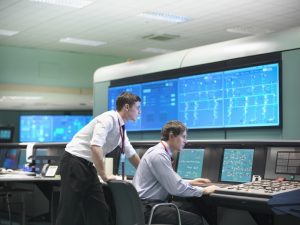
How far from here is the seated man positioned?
11.8ft

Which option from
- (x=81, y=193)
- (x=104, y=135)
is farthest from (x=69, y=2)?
(x=81, y=193)

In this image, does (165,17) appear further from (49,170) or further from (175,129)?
(175,129)

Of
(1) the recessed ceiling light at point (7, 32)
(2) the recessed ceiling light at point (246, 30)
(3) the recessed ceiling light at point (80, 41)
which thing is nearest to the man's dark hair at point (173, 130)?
(2) the recessed ceiling light at point (246, 30)

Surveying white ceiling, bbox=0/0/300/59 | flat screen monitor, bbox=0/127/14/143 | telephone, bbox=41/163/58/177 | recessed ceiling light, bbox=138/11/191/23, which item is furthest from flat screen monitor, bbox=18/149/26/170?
recessed ceiling light, bbox=138/11/191/23

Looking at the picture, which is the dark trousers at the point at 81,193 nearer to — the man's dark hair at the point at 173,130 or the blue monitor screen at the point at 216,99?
the man's dark hair at the point at 173,130

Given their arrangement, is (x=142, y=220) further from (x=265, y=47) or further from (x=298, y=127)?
(x=265, y=47)

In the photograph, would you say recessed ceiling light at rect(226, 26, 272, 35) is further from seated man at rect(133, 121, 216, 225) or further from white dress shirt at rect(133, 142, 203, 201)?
white dress shirt at rect(133, 142, 203, 201)

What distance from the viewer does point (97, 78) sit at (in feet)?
22.7

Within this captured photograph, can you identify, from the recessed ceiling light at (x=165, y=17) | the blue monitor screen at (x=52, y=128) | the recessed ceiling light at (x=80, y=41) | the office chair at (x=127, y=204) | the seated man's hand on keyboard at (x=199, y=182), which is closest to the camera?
the office chair at (x=127, y=204)

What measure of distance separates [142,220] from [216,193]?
55 centimetres

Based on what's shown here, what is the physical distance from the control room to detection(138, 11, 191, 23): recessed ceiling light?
0.02 m

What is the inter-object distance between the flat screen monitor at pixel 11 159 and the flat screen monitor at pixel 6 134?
1140 mm

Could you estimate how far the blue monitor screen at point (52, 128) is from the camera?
1530 cm

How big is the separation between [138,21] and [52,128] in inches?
309
